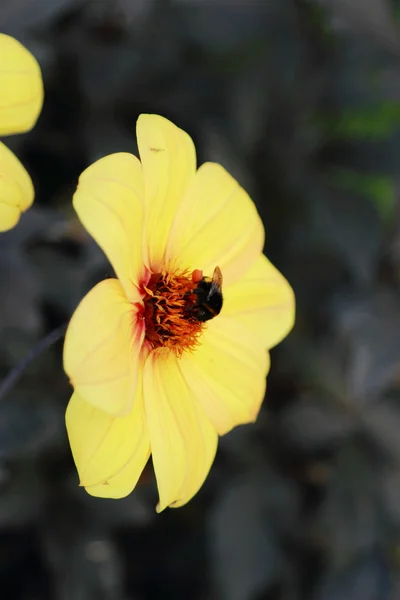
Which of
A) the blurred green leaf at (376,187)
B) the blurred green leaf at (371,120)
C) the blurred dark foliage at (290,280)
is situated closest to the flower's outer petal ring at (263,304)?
the blurred dark foliage at (290,280)

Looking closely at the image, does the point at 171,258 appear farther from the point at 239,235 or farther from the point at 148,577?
the point at 148,577

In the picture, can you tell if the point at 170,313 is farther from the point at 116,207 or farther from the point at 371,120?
the point at 371,120

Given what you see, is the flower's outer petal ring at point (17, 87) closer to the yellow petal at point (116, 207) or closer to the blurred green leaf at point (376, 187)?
the yellow petal at point (116, 207)

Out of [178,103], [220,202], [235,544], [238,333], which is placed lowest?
[235,544]

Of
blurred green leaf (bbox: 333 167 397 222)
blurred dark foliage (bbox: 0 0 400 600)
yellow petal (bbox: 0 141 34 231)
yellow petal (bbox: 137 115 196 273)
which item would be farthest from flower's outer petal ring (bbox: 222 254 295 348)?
blurred green leaf (bbox: 333 167 397 222)

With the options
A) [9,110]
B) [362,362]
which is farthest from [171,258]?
[362,362]

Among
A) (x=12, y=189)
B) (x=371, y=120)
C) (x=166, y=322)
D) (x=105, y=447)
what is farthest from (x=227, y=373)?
(x=371, y=120)

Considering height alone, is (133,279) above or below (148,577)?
above
